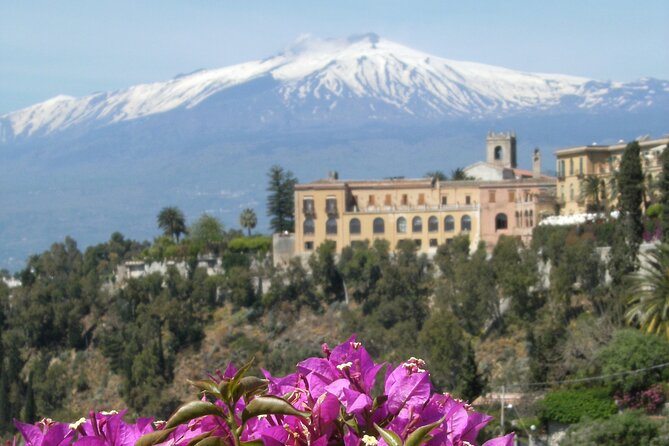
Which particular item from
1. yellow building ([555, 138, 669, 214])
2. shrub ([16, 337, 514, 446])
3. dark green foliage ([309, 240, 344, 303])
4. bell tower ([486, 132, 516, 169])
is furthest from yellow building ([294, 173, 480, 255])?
shrub ([16, 337, 514, 446])

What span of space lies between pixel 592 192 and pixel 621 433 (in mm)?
27964

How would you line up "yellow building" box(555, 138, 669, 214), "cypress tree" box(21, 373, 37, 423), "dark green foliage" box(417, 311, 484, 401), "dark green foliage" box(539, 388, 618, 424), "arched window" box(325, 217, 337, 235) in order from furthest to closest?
1. "arched window" box(325, 217, 337, 235)
2. "yellow building" box(555, 138, 669, 214)
3. "cypress tree" box(21, 373, 37, 423)
4. "dark green foliage" box(417, 311, 484, 401)
5. "dark green foliage" box(539, 388, 618, 424)

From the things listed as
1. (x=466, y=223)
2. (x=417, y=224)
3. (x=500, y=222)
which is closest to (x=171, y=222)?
(x=417, y=224)

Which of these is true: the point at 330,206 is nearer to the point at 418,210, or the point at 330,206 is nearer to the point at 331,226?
the point at 331,226

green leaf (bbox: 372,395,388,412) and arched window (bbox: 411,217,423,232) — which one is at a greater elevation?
arched window (bbox: 411,217,423,232)

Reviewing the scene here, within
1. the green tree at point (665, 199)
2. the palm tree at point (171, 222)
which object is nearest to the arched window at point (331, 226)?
the palm tree at point (171, 222)

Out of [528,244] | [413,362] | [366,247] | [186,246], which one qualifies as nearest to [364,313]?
[366,247]

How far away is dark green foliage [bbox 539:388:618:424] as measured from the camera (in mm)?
31469

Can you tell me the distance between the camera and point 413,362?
10.9 ft

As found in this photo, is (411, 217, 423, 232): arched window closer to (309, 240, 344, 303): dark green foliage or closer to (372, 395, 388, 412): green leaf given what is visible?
(309, 240, 344, 303): dark green foliage

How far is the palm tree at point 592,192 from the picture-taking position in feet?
176

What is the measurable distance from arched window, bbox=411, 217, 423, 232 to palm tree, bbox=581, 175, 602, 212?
832 cm

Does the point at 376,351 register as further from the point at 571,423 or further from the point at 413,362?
the point at 413,362

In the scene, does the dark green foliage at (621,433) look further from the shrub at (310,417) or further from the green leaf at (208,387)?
the green leaf at (208,387)
